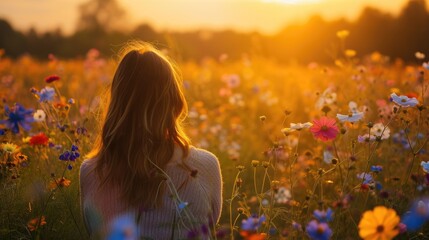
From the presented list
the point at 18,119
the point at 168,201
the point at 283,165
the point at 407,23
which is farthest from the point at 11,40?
the point at 168,201

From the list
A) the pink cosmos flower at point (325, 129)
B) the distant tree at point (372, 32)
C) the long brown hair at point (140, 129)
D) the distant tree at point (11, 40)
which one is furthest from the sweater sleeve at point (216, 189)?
the distant tree at point (11, 40)

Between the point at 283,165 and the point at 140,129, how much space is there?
221 cm

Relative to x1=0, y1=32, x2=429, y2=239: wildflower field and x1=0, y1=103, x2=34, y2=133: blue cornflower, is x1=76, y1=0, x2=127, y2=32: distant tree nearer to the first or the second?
x1=0, y1=32, x2=429, y2=239: wildflower field

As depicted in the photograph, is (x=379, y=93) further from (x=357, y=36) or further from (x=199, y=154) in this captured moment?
(x=357, y=36)

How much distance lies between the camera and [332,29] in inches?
740

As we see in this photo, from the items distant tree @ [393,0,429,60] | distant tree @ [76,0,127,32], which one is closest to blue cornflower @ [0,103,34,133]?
distant tree @ [393,0,429,60]

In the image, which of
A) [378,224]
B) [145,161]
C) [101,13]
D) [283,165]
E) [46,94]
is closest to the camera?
[378,224]

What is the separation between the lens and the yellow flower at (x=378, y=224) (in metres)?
1.50

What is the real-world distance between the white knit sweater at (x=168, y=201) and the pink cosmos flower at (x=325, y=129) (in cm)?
46

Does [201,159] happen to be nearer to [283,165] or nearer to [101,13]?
[283,165]

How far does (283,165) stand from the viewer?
13.6 ft

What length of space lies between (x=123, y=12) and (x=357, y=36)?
46.6 ft

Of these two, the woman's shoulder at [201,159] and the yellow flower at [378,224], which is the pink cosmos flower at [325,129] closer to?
the woman's shoulder at [201,159]

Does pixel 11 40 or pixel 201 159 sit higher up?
pixel 201 159
